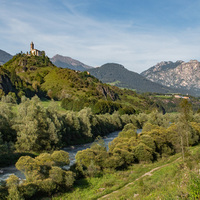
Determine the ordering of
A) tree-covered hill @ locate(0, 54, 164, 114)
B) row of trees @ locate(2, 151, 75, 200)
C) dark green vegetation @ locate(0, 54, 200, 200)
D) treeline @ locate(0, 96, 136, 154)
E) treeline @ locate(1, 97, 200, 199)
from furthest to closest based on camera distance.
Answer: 1. tree-covered hill @ locate(0, 54, 164, 114)
2. treeline @ locate(0, 96, 136, 154)
3. treeline @ locate(1, 97, 200, 199)
4. dark green vegetation @ locate(0, 54, 200, 200)
5. row of trees @ locate(2, 151, 75, 200)

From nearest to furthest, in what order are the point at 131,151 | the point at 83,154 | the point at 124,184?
the point at 124,184, the point at 83,154, the point at 131,151

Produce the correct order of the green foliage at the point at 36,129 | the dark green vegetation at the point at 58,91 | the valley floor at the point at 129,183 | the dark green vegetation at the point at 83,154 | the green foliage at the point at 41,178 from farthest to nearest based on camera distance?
the dark green vegetation at the point at 58,91 < the green foliage at the point at 36,129 < the dark green vegetation at the point at 83,154 < the green foliage at the point at 41,178 < the valley floor at the point at 129,183

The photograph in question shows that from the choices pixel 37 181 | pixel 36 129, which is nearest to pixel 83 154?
pixel 37 181

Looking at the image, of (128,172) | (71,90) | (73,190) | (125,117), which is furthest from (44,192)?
(71,90)

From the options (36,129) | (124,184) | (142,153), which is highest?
(36,129)

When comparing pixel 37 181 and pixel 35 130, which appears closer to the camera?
pixel 37 181

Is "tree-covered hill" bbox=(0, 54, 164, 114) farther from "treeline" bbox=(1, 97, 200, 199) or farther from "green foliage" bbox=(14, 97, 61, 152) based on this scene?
"green foliage" bbox=(14, 97, 61, 152)

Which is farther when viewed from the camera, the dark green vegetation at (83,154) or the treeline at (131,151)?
the treeline at (131,151)

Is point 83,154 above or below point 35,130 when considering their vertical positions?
below

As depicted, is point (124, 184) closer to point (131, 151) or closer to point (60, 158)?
point (60, 158)

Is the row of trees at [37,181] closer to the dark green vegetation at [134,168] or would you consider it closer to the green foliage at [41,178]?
the green foliage at [41,178]

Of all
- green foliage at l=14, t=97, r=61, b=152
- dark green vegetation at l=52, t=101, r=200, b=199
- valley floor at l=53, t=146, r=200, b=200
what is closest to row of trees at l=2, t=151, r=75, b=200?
valley floor at l=53, t=146, r=200, b=200

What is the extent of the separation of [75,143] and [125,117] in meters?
62.7

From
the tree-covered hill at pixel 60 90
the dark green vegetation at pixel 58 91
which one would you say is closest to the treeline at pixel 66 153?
the dark green vegetation at pixel 58 91
